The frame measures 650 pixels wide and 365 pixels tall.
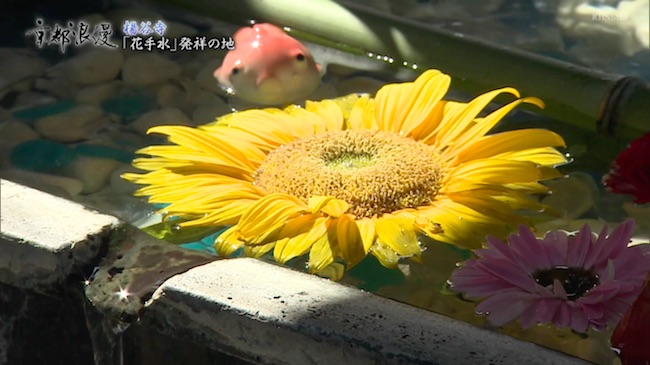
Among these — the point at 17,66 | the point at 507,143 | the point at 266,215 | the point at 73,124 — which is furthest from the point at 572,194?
the point at 17,66

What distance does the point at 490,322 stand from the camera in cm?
115

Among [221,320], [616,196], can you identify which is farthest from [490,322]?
[616,196]

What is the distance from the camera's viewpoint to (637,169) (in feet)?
4.25

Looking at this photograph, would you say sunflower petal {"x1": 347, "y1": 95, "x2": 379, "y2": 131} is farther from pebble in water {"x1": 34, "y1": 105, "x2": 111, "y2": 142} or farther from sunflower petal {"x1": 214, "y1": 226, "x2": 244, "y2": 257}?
pebble in water {"x1": 34, "y1": 105, "x2": 111, "y2": 142}

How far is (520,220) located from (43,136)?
32.2 inches

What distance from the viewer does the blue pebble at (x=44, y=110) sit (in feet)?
5.74

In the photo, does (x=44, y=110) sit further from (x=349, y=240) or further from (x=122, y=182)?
(x=349, y=240)

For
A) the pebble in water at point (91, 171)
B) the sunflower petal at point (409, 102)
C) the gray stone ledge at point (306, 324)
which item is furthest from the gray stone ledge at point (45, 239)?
the sunflower petal at point (409, 102)

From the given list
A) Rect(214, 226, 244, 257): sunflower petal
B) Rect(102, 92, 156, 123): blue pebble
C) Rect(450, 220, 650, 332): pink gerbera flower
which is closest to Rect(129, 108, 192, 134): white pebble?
Rect(102, 92, 156, 123): blue pebble

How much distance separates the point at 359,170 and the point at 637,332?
19.8 inches

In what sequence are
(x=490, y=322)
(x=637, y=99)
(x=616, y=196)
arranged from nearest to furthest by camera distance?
(x=490, y=322)
(x=616, y=196)
(x=637, y=99)

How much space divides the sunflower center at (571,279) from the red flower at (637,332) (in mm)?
134

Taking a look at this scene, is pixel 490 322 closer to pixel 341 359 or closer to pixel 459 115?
pixel 341 359

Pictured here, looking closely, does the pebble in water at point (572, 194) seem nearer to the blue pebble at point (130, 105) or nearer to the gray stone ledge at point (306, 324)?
the gray stone ledge at point (306, 324)
